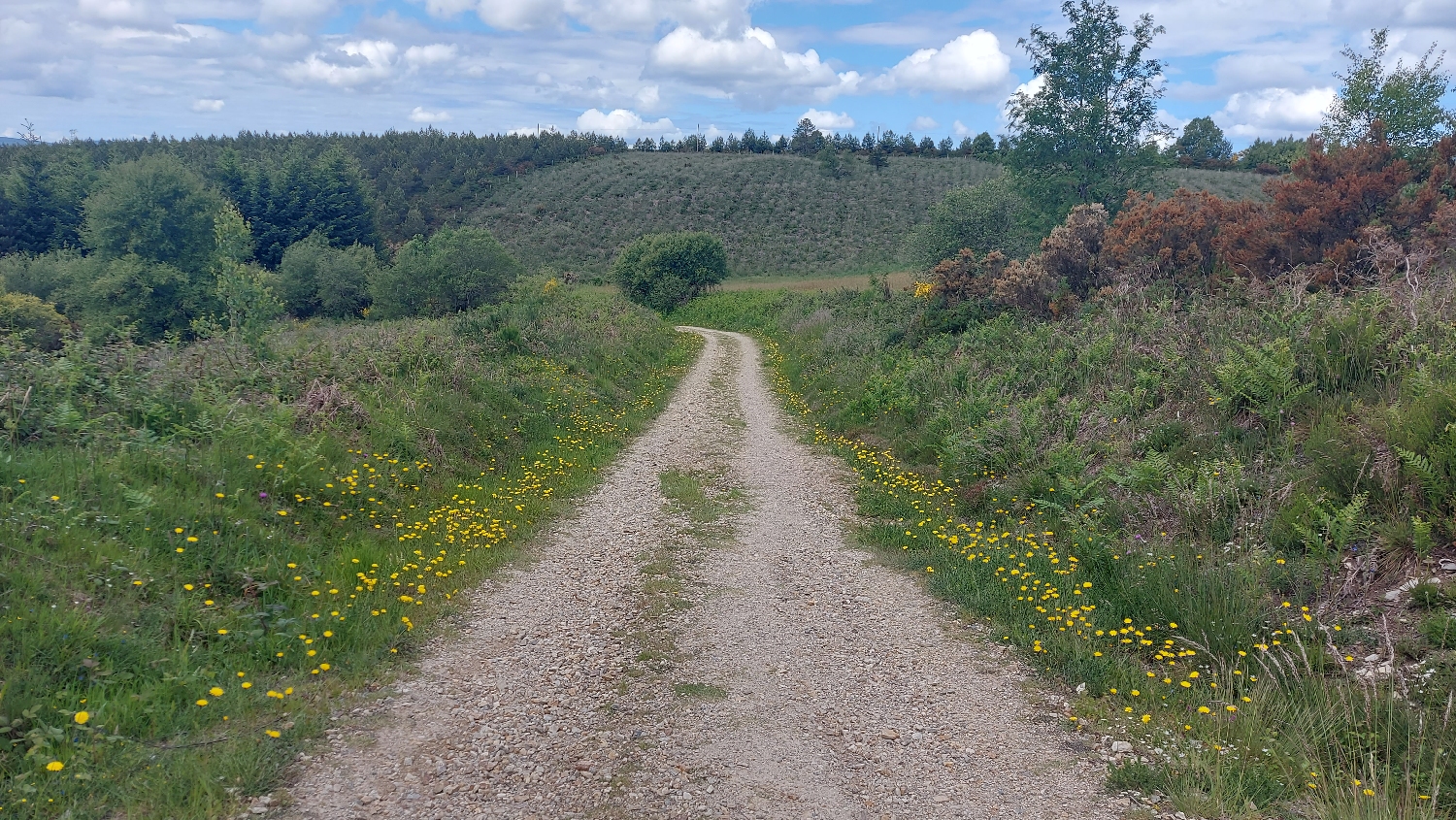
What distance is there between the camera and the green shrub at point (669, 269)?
45.4 m

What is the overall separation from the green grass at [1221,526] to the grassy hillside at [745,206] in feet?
143

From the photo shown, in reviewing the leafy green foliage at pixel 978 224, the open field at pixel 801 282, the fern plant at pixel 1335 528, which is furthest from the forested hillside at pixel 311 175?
the fern plant at pixel 1335 528

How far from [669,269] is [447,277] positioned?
Result: 1366cm

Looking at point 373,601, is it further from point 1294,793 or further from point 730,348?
point 730,348

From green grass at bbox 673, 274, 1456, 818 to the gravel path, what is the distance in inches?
21.9

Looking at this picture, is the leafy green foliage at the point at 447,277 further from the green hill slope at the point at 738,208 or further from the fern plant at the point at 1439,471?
the fern plant at the point at 1439,471

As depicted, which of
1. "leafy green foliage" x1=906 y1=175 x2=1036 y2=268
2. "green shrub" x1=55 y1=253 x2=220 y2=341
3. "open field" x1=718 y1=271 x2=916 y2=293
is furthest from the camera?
"open field" x1=718 y1=271 x2=916 y2=293

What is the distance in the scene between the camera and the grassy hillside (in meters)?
61.2

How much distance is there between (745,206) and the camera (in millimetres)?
70750

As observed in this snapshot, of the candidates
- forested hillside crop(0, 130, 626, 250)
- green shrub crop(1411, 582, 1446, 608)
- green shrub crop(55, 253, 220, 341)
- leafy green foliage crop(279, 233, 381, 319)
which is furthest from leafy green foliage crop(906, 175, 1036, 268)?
forested hillside crop(0, 130, 626, 250)

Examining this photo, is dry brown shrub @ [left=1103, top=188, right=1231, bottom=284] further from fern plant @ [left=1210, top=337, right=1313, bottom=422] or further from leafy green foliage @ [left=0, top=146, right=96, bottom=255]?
leafy green foliage @ [left=0, top=146, right=96, bottom=255]

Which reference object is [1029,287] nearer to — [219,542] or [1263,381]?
[1263,381]

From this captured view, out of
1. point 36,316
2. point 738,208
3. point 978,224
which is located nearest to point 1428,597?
point 978,224

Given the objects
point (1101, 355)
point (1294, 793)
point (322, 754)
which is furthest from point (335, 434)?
point (1101, 355)
